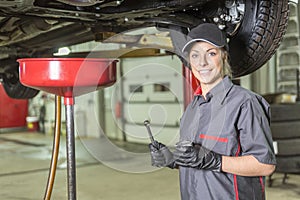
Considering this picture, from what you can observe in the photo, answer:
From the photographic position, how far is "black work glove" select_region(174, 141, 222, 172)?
1335 millimetres

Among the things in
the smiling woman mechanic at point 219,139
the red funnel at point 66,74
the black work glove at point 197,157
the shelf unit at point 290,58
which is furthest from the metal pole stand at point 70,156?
the shelf unit at point 290,58

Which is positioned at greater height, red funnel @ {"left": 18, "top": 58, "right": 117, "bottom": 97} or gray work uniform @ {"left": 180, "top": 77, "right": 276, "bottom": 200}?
red funnel @ {"left": 18, "top": 58, "right": 117, "bottom": 97}

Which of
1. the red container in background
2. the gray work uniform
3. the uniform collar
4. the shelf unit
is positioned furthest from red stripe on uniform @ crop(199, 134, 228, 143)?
the red container in background

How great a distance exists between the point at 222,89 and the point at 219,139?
177mm

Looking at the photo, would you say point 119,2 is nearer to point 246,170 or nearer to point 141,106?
point 246,170

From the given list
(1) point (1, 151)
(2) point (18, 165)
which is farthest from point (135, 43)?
(1) point (1, 151)

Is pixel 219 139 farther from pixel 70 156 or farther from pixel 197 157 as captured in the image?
pixel 70 156

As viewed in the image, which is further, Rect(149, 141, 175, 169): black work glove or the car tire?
the car tire

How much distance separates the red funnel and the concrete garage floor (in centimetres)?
103

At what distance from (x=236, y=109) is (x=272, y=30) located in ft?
2.96

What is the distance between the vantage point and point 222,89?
4.79ft

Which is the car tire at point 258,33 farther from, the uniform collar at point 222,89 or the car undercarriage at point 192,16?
the uniform collar at point 222,89

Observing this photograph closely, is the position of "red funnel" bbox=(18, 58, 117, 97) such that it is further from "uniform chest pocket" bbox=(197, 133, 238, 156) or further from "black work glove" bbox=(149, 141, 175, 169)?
"uniform chest pocket" bbox=(197, 133, 238, 156)

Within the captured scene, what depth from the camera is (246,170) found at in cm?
132
